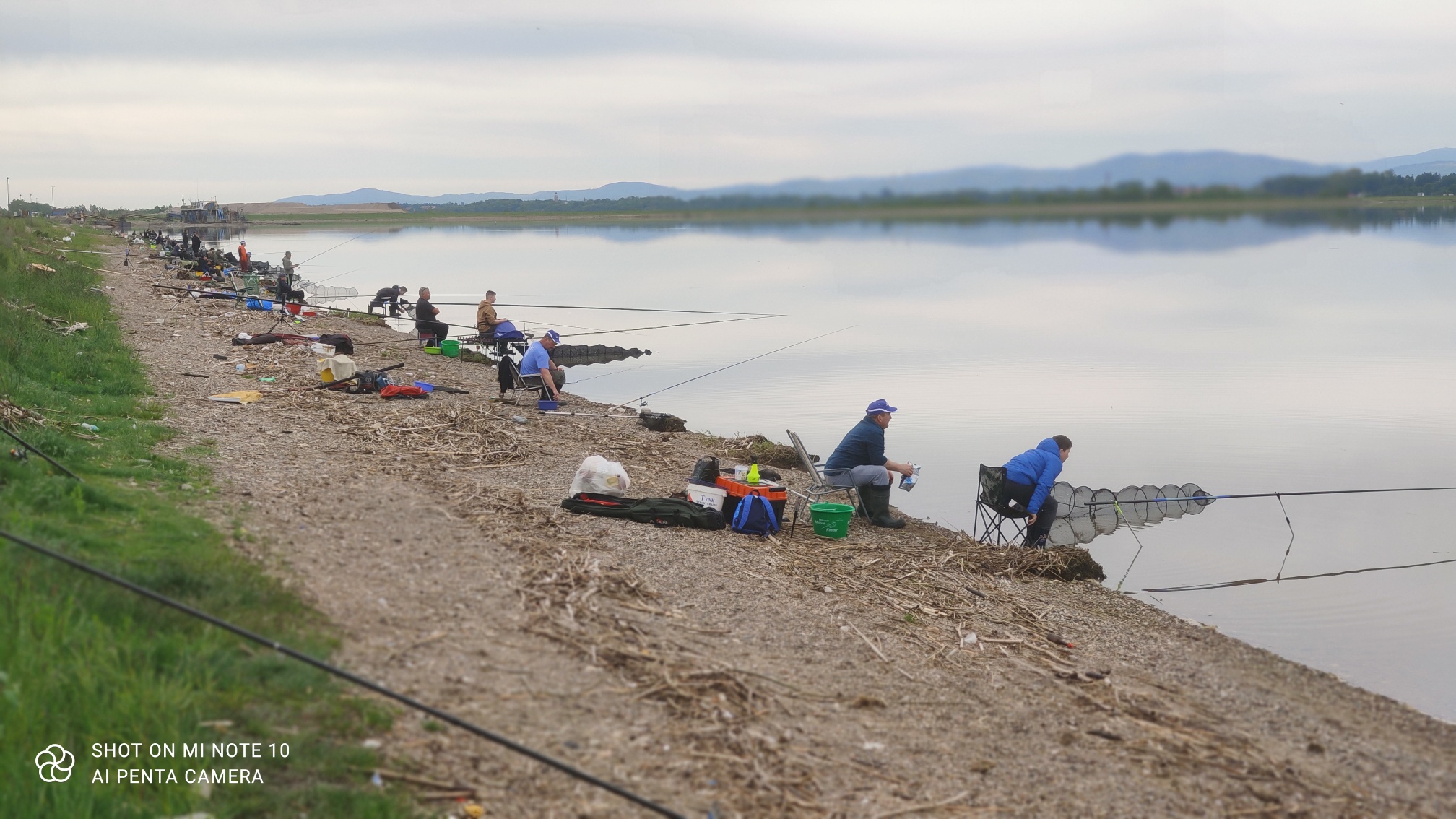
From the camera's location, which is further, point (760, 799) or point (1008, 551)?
point (1008, 551)

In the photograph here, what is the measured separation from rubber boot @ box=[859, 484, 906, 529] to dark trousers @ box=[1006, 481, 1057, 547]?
3.96 feet

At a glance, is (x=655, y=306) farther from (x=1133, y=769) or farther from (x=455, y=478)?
(x=1133, y=769)

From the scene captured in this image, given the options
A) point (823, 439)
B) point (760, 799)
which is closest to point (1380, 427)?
point (823, 439)

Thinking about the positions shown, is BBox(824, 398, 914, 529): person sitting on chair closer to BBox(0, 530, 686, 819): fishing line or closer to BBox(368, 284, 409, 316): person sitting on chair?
BBox(0, 530, 686, 819): fishing line

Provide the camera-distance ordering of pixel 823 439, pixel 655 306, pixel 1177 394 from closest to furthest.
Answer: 1. pixel 823 439
2. pixel 1177 394
3. pixel 655 306

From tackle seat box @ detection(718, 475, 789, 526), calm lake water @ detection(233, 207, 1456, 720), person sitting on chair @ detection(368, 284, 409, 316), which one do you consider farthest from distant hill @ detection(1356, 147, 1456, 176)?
person sitting on chair @ detection(368, 284, 409, 316)

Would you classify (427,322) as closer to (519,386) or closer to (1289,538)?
(519,386)

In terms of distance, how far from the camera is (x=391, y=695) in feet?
14.8

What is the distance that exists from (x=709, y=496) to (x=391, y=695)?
5.75m

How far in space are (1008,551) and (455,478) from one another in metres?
5.46

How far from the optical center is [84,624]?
4746 millimetres

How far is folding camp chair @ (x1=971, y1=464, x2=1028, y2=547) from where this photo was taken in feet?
36.5

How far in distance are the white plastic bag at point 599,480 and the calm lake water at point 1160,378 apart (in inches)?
131

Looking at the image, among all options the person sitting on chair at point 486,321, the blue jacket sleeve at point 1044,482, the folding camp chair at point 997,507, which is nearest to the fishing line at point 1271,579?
the blue jacket sleeve at point 1044,482
